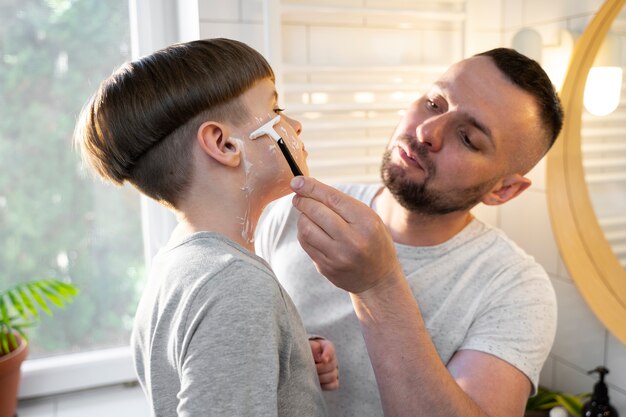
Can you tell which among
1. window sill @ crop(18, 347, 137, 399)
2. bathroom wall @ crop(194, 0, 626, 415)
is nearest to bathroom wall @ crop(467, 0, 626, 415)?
bathroom wall @ crop(194, 0, 626, 415)

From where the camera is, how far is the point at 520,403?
3.08 feet

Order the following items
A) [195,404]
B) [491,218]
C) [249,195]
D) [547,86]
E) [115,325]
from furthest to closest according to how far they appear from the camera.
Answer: [491,218] < [115,325] < [547,86] < [249,195] < [195,404]

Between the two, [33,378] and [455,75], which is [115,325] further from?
[455,75]

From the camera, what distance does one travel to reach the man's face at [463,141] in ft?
3.39

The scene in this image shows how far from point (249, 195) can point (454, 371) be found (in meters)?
0.48

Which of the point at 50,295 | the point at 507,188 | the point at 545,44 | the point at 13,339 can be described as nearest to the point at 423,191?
the point at 507,188

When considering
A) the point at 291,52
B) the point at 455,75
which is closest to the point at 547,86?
the point at 455,75

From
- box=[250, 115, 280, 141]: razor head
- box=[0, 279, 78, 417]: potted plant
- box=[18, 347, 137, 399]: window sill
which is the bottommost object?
box=[18, 347, 137, 399]: window sill

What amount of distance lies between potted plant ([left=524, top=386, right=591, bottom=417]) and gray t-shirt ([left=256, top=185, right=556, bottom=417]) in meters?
0.37

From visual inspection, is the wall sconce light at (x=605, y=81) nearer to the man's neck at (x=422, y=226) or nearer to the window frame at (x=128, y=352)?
the man's neck at (x=422, y=226)

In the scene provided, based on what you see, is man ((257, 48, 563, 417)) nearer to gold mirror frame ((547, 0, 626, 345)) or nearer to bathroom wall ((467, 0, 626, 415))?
gold mirror frame ((547, 0, 626, 345))

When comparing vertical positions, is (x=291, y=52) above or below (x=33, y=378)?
above

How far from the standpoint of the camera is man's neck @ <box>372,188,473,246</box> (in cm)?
109

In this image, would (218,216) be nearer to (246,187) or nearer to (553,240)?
(246,187)
